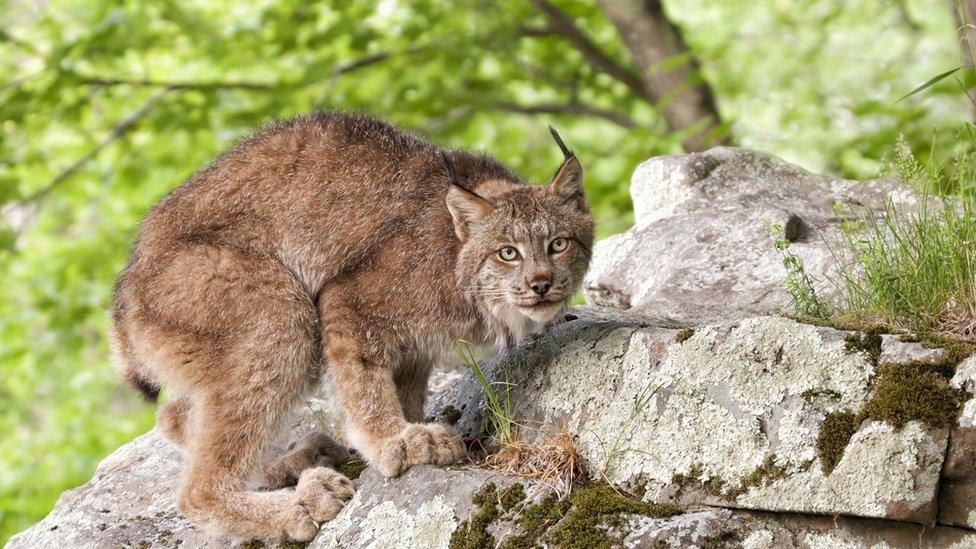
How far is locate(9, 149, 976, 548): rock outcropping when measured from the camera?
322cm

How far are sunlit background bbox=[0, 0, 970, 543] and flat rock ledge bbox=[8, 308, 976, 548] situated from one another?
15.0ft

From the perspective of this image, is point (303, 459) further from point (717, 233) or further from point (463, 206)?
point (717, 233)

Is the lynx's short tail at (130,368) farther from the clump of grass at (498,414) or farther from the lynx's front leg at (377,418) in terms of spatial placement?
the clump of grass at (498,414)

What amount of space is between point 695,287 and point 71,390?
41.8ft

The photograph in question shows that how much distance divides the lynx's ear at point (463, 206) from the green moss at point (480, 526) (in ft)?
4.48

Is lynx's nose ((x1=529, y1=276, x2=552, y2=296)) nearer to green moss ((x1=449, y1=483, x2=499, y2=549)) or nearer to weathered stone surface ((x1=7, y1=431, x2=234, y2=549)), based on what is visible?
green moss ((x1=449, y1=483, x2=499, y2=549))

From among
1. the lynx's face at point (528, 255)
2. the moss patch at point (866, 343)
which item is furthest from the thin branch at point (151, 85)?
the moss patch at point (866, 343)

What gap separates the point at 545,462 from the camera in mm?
3982

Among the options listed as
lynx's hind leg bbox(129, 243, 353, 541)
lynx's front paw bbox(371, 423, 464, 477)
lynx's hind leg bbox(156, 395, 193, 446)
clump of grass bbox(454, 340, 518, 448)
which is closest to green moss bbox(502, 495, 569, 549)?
clump of grass bbox(454, 340, 518, 448)

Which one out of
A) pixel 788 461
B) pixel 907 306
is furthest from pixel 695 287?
pixel 788 461

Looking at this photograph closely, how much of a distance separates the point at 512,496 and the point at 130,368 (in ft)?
7.73

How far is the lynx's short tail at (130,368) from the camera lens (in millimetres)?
5100

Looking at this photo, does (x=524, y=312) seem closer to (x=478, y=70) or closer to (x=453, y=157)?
(x=453, y=157)

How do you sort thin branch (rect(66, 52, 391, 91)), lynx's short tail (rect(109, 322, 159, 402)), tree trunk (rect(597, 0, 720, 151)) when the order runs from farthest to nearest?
thin branch (rect(66, 52, 391, 91)) → tree trunk (rect(597, 0, 720, 151)) → lynx's short tail (rect(109, 322, 159, 402))
